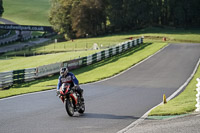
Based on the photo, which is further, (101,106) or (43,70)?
(43,70)

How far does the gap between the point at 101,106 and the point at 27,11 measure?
154010 mm

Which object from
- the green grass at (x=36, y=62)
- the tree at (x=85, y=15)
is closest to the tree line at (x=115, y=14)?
the tree at (x=85, y=15)

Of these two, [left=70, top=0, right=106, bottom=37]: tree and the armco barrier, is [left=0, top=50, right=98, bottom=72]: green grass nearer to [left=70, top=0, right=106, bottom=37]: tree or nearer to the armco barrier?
the armco barrier

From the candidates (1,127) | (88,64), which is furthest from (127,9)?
(1,127)

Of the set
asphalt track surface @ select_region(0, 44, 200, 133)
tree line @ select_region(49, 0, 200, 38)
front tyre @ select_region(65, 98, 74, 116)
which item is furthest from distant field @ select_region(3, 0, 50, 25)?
front tyre @ select_region(65, 98, 74, 116)

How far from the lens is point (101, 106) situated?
16.4 meters

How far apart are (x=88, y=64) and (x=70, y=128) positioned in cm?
2858

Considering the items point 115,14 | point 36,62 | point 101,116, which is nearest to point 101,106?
point 101,116

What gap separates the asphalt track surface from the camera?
1221 centimetres

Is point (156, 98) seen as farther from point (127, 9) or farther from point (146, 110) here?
point (127, 9)

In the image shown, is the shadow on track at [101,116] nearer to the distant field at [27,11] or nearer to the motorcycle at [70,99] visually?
the motorcycle at [70,99]

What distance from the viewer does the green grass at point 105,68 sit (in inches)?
1160

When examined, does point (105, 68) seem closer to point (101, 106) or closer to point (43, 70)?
point (43, 70)

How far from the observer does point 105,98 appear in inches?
741
